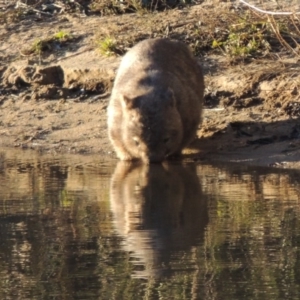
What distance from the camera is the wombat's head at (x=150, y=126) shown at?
31.9 feet

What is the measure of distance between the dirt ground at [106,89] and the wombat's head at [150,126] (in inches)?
21.7

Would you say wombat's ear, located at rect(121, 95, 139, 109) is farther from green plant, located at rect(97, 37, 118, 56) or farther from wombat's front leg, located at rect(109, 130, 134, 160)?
green plant, located at rect(97, 37, 118, 56)

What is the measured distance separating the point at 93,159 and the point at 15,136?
5.29 ft

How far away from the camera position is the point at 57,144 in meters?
11.2

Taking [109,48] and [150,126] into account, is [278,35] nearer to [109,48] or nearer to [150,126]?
[109,48]

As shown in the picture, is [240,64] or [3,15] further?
[3,15]

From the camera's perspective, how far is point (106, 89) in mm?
12422

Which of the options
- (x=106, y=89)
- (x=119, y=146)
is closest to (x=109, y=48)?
(x=106, y=89)

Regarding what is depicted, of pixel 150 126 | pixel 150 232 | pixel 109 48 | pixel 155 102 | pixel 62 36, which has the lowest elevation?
pixel 150 232

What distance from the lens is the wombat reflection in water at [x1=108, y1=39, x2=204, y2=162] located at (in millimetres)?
9766

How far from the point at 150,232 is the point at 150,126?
10.4ft

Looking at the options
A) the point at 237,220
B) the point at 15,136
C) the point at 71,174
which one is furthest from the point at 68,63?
the point at 237,220

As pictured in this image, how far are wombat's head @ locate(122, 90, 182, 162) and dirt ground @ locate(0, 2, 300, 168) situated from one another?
0.55 meters

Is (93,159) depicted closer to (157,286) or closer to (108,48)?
(108,48)
